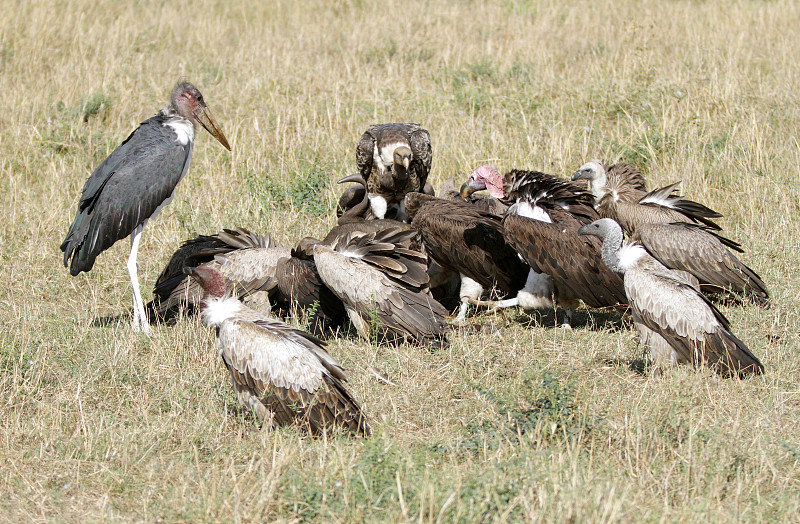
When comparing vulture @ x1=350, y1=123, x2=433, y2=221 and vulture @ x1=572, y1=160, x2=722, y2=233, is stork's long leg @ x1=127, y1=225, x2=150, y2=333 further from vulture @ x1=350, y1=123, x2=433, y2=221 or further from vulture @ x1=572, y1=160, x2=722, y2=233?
vulture @ x1=572, y1=160, x2=722, y2=233

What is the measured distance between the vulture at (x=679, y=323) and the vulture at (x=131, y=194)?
11.2 feet

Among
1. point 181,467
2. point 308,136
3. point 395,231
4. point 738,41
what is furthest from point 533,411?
point 738,41

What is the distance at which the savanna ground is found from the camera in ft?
12.9

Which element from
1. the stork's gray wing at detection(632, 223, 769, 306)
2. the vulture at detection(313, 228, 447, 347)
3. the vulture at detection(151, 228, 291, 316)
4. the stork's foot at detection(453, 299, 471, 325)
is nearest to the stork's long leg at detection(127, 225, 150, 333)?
the vulture at detection(151, 228, 291, 316)

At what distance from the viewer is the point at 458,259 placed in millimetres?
6941

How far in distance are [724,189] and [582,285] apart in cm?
315

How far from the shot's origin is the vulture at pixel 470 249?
686 cm

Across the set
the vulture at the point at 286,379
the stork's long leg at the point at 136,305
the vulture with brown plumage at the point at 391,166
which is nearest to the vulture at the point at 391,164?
the vulture with brown plumage at the point at 391,166

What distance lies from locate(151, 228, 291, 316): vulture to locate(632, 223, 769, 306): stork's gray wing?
2919mm

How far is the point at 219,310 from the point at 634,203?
4.15 meters

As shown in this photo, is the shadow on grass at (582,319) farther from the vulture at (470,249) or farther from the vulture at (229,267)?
the vulture at (229,267)

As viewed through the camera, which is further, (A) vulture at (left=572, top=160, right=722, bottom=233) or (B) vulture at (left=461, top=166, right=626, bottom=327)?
(A) vulture at (left=572, top=160, right=722, bottom=233)

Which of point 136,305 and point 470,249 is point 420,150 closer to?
point 470,249

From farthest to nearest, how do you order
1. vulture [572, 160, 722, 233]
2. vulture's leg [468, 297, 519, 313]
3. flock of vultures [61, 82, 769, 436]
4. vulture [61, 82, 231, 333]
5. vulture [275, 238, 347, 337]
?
vulture [572, 160, 722, 233], vulture's leg [468, 297, 519, 313], vulture [275, 238, 347, 337], vulture [61, 82, 231, 333], flock of vultures [61, 82, 769, 436]
